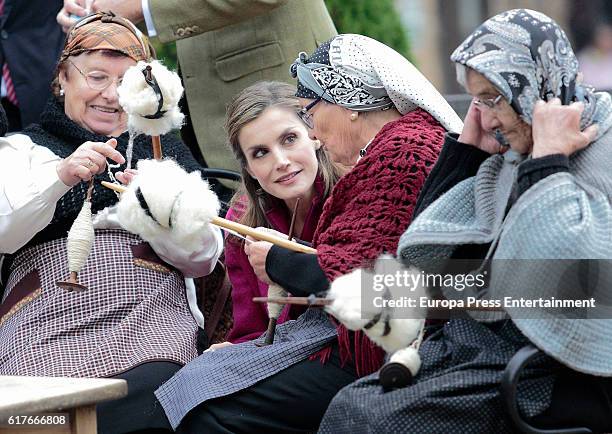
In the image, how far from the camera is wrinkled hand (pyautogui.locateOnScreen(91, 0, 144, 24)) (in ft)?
14.8

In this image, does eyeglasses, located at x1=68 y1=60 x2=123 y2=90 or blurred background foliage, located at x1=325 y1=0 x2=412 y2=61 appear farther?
blurred background foliage, located at x1=325 y1=0 x2=412 y2=61

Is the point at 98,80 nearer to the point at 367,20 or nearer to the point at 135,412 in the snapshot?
the point at 135,412

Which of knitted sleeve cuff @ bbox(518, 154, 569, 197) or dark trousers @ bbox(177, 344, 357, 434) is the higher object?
knitted sleeve cuff @ bbox(518, 154, 569, 197)

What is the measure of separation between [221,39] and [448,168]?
5.80ft

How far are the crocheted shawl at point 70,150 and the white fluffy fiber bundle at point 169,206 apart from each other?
711mm

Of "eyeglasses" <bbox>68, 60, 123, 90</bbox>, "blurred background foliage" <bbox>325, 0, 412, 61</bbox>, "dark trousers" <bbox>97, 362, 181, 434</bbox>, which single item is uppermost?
"eyeglasses" <bbox>68, 60, 123, 90</bbox>

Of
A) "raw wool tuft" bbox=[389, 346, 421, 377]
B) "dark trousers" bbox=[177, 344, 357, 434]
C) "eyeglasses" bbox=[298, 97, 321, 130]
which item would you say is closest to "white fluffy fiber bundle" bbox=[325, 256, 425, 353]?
"raw wool tuft" bbox=[389, 346, 421, 377]

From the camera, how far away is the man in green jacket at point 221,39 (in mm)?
4492

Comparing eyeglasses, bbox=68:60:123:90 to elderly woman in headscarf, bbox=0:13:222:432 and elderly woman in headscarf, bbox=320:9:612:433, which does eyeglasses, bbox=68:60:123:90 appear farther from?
elderly woman in headscarf, bbox=320:9:612:433

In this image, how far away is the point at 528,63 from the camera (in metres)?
2.96

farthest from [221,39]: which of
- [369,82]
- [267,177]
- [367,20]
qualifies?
[367,20]

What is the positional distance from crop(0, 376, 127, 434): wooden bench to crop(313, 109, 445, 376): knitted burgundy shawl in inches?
25.9

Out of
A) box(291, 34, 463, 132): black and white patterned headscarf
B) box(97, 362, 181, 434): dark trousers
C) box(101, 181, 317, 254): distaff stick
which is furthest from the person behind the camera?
box(97, 362, 181, 434): dark trousers

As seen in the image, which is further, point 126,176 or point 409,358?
point 126,176
